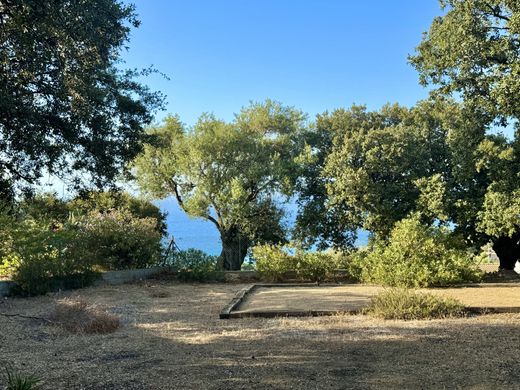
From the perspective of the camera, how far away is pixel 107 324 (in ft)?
23.0

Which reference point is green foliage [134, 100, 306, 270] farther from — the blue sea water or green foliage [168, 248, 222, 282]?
green foliage [168, 248, 222, 282]

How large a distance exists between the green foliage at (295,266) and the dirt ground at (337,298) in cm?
173

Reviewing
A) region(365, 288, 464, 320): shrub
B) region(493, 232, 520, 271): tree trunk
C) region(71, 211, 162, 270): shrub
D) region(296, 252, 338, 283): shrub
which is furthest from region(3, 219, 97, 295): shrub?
region(493, 232, 520, 271): tree trunk

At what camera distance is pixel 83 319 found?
724 centimetres

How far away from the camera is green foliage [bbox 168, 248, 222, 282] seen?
14.7 metres

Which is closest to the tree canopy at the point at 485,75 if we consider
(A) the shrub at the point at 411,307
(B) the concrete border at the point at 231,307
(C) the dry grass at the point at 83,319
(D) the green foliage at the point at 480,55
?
(D) the green foliage at the point at 480,55

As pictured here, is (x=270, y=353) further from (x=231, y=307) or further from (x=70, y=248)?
(x=70, y=248)

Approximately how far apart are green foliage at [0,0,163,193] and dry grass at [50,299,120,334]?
2028mm

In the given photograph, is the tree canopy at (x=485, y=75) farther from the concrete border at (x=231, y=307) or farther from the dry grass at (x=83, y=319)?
the dry grass at (x=83, y=319)

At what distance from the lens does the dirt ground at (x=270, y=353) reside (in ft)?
14.4

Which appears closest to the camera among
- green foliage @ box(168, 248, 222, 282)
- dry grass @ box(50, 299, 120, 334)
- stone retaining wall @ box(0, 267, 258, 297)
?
dry grass @ box(50, 299, 120, 334)

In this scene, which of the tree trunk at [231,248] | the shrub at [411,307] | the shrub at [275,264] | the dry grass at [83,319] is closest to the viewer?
the dry grass at [83,319]

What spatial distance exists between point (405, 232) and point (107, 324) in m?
8.53

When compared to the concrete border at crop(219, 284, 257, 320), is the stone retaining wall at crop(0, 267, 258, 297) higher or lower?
higher
